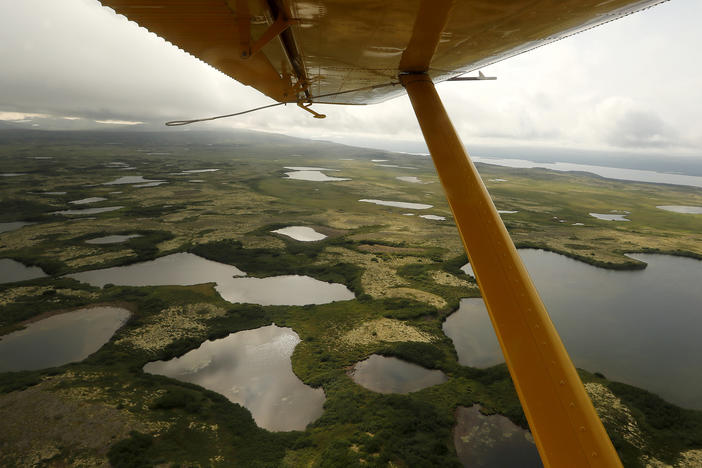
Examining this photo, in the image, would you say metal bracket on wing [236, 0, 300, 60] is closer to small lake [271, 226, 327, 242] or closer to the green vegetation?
the green vegetation

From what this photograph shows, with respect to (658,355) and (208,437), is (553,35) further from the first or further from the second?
(658,355)

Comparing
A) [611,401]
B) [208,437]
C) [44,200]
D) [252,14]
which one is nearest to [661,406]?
[611,401]

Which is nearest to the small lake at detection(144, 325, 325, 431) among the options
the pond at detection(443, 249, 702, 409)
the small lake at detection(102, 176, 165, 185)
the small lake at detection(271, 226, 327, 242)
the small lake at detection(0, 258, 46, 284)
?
the pond at detection(443, 249, 702, 409)

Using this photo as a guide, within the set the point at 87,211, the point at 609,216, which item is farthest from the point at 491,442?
the point at 609,216

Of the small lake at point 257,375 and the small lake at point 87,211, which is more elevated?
the small lake at point 257,375

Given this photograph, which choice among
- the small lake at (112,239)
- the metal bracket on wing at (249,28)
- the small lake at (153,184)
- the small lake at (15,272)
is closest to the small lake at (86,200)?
the small lake at (153,184)

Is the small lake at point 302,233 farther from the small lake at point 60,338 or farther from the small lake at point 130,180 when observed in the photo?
the small lake at point 130,180
